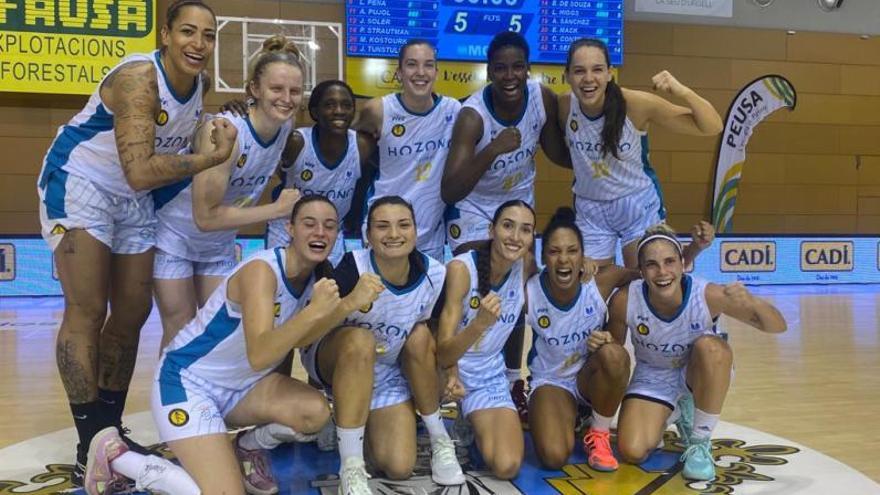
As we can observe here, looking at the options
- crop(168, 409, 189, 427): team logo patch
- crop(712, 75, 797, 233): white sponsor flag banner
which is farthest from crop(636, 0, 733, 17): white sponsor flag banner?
crop(168, 409, 189, 427): team logo patch

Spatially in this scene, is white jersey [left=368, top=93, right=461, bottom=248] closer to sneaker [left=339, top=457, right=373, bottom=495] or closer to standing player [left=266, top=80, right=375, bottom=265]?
standing player [left=266, top=80, right=375, bottom=265]

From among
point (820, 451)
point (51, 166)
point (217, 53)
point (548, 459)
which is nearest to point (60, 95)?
point (217, 53)

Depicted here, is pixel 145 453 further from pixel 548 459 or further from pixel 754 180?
pixel 754 180

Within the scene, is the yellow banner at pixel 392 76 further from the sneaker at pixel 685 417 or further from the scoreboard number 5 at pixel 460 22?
the sneaker at pixel 685 417

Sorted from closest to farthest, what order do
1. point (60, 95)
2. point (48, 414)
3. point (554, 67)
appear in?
point (48, 414), point (60, 95), point (554, 67)

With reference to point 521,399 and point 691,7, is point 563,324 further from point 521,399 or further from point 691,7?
point 691,7

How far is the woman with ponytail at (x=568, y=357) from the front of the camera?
9.55 feet

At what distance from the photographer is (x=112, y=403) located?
2.94 meters

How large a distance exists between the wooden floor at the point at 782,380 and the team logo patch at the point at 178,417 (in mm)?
1235

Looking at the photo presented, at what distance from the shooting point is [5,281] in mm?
7508

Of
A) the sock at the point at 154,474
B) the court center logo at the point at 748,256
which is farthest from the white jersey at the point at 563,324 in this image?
the court center logo at the point at 748,256

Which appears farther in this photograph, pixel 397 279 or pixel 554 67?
pixel 554 67

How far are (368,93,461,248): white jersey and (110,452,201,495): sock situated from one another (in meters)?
1.47

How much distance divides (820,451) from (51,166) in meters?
3.13
